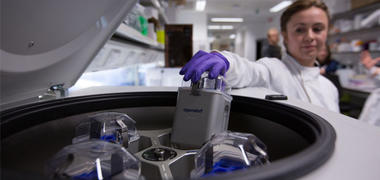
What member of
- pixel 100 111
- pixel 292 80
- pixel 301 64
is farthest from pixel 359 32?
pixel 100 111

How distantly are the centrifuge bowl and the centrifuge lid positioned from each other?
0.08 m

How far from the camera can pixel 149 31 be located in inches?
95.7

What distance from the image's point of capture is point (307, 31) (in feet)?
4.33

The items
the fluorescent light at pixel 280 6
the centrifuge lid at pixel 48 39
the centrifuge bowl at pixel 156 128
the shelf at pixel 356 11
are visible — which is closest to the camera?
the centrifuge bowl at pixel 156 128

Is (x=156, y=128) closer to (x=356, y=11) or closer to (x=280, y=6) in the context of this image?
(x=356, y=11)

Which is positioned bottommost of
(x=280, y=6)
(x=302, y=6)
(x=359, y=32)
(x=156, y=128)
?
(x=156, y=128)

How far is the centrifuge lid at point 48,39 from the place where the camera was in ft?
1.49

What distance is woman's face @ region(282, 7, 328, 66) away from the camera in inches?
51.4

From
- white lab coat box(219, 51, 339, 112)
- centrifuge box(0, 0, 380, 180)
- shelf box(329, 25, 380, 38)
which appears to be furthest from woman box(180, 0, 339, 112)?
shelf box(329, 25, 380, 38)

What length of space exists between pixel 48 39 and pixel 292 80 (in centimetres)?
129

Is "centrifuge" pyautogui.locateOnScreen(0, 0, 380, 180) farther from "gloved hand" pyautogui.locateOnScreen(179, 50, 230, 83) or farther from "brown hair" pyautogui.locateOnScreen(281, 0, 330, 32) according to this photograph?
"brown hair" pyautogui.locateOnScreen(281, 0, 330, 32)

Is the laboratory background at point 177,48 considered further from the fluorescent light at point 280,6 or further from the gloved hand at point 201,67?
the gloved hand at point 201,67

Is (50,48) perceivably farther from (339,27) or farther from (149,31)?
(339,27)

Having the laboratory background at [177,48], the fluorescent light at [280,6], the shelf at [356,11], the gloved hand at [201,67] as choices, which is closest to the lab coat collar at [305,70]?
the laboratory background at [177,48]
